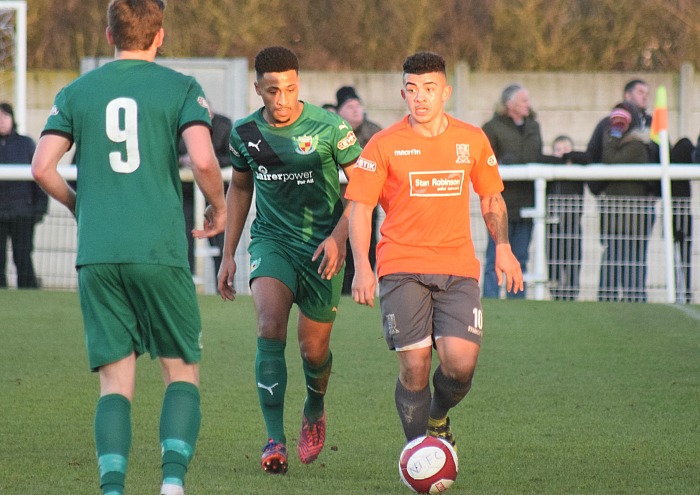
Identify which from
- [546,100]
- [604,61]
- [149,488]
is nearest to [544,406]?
[149,488]

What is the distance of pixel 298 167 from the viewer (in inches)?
250

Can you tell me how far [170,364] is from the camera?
483 cm

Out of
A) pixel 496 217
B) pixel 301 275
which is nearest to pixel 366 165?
pixel 496 217

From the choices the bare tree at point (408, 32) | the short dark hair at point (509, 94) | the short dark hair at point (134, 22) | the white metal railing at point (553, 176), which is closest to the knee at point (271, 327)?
the short dark hair at point (134, 22)

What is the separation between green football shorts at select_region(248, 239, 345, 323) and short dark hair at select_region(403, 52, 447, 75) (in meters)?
1.13

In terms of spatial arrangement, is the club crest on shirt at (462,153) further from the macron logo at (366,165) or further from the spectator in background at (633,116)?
the spectator in background at (633,116)

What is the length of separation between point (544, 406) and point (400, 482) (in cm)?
219

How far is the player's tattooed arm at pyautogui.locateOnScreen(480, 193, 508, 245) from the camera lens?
237 inches

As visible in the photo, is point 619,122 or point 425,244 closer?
point 425,244

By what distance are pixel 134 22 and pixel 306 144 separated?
172 centimetres

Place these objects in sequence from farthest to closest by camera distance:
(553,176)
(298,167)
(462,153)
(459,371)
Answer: (553,176) < (298,167) < (462,153) < (459,371)

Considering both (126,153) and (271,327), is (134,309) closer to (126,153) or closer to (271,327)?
(126,153)

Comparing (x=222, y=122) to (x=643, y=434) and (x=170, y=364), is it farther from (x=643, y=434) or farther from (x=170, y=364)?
(x=170, y=364)

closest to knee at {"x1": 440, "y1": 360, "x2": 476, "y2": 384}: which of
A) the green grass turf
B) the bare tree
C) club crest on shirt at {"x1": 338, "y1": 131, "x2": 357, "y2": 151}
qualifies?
the green grass turf
